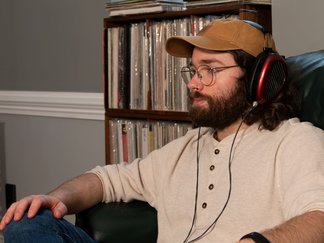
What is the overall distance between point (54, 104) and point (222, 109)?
5.22ft

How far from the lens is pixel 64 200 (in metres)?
1.79

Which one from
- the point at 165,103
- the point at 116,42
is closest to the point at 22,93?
the point at 116,42

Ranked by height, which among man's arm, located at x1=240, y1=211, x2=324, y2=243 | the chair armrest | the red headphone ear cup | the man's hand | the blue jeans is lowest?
the chair armrest

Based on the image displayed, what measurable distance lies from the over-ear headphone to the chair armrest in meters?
0.44

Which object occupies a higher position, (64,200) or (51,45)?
(51,45)

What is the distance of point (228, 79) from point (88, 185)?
1.57 ft

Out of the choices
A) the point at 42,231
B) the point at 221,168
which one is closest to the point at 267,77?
the point at 221,168

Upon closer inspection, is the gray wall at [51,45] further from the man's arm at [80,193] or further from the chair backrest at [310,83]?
the chair backrest at [310,83]

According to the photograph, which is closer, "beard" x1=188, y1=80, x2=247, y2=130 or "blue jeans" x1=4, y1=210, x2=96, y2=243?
"blue jeans" x1=4, y1=210, x2=96, y2=243

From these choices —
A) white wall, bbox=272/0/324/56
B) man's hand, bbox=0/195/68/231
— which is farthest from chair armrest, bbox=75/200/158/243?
white wall, bbox=272/0/324/56

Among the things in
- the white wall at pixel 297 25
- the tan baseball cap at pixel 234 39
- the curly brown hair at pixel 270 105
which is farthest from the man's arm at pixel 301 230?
the white wall at pixel 297 25

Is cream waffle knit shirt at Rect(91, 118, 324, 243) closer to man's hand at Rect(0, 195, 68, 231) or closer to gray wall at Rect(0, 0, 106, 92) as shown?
man's hand at Rect(0, 195, 68, 231)

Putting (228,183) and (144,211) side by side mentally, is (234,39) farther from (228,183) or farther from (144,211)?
(144,211)

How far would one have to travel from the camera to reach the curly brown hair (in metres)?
1.69
